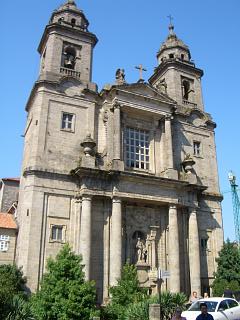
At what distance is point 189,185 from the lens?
28047 millimetres

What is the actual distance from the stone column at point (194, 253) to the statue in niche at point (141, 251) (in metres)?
3.33

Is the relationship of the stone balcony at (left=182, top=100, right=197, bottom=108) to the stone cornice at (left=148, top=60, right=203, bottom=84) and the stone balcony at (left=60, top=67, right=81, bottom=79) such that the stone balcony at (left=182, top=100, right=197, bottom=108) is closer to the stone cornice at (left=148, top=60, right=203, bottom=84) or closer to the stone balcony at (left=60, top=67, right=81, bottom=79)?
the stone cornice at (left=148, top=60, right=203, bottom=84)

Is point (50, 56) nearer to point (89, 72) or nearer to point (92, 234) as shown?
point (89, 72)

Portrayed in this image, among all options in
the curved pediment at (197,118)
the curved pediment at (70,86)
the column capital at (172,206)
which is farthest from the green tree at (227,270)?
the curved pediment at (70,86)

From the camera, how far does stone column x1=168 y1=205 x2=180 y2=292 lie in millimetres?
25094

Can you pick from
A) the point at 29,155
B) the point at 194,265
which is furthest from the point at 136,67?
the point at 194,265

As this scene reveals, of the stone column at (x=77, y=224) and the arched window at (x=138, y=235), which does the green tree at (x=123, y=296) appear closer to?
the stone column at (x=77, y=224)

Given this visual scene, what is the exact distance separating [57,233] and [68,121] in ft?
26.2

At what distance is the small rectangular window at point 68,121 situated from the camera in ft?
89.5

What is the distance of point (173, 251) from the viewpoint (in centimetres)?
2578

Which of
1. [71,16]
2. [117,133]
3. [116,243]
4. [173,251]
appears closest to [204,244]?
[173,251]

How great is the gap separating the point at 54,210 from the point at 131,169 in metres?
6.33

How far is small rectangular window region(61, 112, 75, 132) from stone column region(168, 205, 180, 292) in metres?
8.91

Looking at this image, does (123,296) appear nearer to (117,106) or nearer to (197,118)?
(117,106)
